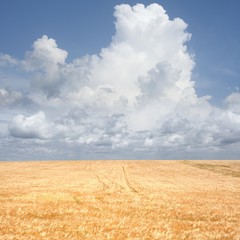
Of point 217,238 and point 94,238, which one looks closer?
point 94,238

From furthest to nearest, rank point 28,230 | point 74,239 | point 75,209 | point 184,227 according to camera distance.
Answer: point 75,209
point 184,227
point 28,230
point 74,239

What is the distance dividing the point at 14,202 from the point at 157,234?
527 inches

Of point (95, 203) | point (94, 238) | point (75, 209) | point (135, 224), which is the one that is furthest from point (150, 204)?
point (94, 238)

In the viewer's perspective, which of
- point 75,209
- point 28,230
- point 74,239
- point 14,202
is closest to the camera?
point 74,239

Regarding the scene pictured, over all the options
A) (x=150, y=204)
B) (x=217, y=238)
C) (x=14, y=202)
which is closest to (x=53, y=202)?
(x=14, y=202)

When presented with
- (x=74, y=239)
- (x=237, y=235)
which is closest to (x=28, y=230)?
(x=74, y=239)

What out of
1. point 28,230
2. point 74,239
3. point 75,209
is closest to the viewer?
point 74,239

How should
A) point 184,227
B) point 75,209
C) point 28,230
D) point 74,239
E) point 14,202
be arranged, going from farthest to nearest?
point 14,202
point 75,209
point 184,227
point 28,230
point 74,239

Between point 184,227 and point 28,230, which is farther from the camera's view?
point 184,227

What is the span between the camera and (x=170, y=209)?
23891mm

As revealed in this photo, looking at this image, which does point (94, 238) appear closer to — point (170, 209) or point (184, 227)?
point (184, 227)

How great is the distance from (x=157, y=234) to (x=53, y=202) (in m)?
11.6

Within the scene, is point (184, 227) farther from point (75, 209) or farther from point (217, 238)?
point (75, 209)

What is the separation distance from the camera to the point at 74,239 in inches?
577
